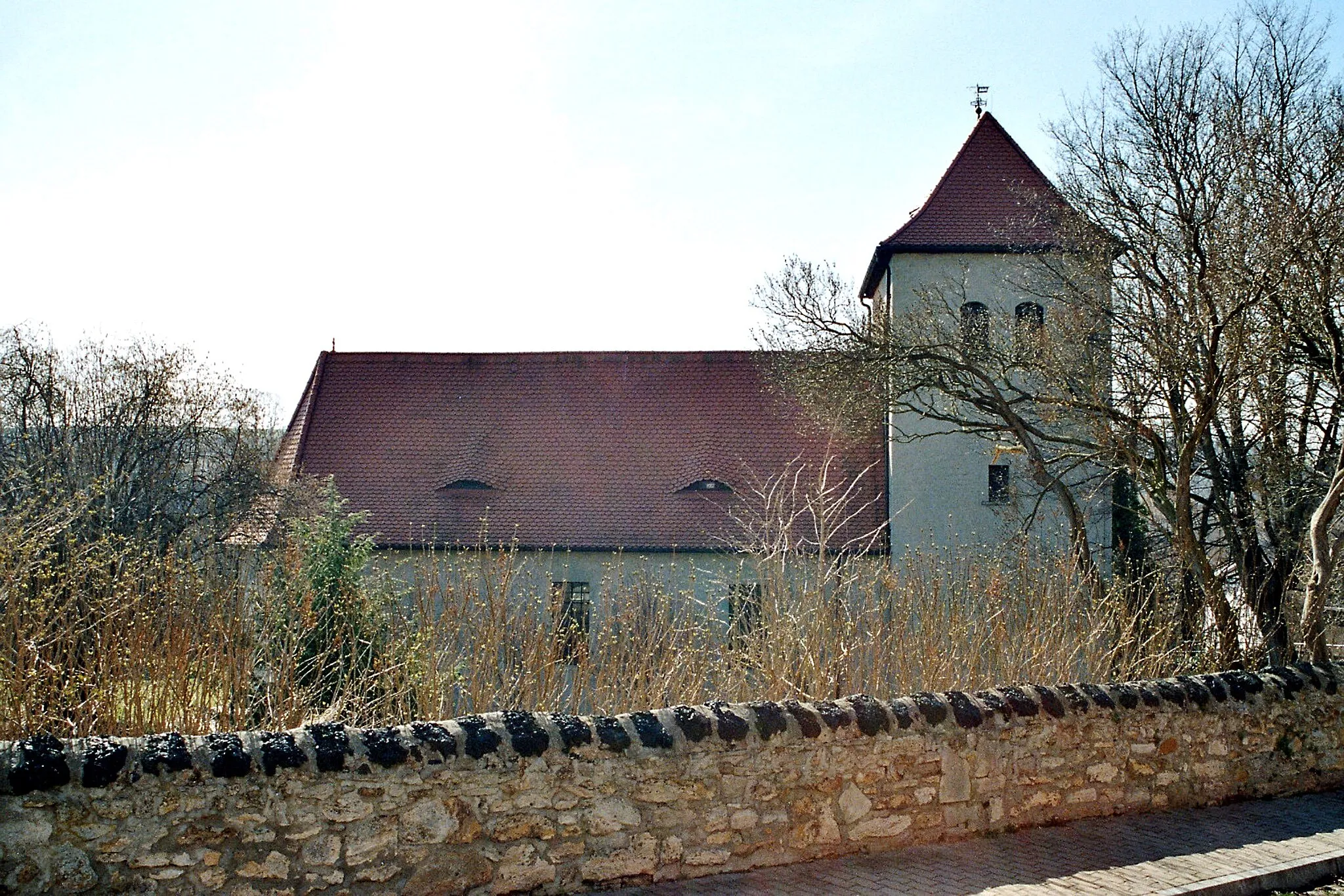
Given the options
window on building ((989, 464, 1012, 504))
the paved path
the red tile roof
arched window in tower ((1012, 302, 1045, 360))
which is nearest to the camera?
the paved path

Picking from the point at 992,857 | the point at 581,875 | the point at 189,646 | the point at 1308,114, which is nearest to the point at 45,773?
the point at 189,646

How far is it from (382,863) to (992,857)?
3976 millimetres

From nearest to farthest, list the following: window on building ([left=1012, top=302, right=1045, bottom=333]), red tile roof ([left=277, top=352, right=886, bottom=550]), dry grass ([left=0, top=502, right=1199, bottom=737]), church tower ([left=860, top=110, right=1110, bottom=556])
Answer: dry grass ([left=0, top=502, right=1199, bottom=737]) < window on building ([left=1012, top=302, right=1045, bottom=333]) < church tower ([left=860, top=110, right=1110, bottom=556]) < red tile roof ([left=277, top=352, right=886, bottom=550])

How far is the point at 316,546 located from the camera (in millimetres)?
13773

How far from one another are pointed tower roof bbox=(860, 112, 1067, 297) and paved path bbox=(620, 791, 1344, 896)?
1474 centimetres

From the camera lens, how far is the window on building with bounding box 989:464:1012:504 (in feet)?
75.2

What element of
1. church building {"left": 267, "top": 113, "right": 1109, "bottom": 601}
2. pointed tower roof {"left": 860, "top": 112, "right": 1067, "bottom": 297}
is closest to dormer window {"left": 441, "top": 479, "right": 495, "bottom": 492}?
church building {"left": 267, "top": 113, "right": 1109, "bottom": 601}

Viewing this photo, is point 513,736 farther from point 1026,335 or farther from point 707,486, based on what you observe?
point 707,486

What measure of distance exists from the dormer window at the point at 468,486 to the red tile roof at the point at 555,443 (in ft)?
0.18

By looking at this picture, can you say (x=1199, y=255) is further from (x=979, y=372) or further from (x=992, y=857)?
(x=992, y=857)

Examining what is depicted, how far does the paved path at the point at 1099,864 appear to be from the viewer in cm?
676

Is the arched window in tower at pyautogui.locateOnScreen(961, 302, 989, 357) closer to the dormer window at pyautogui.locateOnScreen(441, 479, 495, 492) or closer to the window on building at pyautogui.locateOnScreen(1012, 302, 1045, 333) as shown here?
the window on building at pyautogui.locateOnScreen(1012, 302, 1045, 333)

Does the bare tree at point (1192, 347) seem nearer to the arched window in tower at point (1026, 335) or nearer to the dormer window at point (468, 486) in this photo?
the arched window in tower at point (1026, 335)

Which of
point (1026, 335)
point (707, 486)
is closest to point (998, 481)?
point (707, 486)
